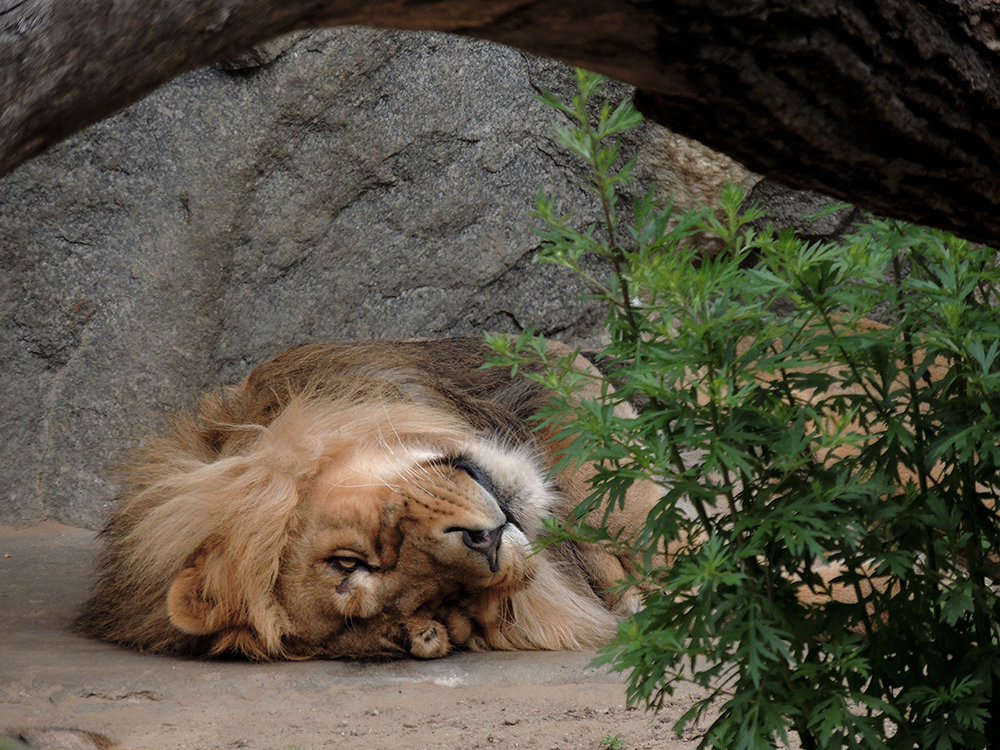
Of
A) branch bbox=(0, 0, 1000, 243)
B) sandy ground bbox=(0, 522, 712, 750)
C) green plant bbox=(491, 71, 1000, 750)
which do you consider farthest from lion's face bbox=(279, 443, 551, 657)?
branch bbox=(0, 0, 1000, 243)

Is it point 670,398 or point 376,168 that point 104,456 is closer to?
point 376,168

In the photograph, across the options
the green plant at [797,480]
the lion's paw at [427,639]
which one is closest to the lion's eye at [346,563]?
the lion's paw at [427,639]

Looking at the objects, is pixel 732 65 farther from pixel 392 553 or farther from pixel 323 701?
pixel 323 701

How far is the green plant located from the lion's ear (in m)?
1.83

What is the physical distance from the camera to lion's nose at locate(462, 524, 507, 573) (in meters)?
3.22

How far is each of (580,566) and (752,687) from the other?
7.05 ft

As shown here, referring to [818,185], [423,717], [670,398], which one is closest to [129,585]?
[423,717]

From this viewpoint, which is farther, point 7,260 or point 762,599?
point 7,260

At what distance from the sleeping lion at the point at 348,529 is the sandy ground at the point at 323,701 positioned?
126 millimetres

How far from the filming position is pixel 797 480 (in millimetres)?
1903

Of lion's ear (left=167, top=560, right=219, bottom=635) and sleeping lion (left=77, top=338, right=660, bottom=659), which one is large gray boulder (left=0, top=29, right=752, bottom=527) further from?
lion's ear (left=167, top=560, right=219, bottom=635)

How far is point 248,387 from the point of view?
4.06m

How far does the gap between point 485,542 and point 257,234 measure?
2.71 metres

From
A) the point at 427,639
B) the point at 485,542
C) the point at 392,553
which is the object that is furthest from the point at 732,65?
the point at 427,639
